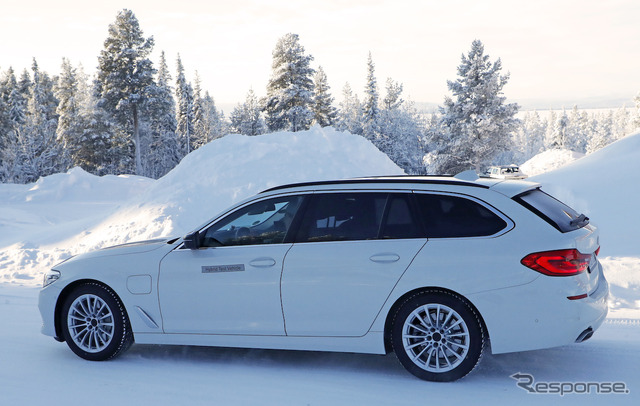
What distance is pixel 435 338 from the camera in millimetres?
4562

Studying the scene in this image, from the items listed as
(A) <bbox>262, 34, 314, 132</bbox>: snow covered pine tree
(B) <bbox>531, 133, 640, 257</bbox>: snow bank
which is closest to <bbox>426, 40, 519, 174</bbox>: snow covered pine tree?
(A) <bbox>262, 34, 314, 132</bbox>: snow covered pine tree

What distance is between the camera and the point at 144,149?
65.2 m

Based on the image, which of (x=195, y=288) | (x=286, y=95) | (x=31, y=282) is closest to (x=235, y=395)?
(x=195, y=288)

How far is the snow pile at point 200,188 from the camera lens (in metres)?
12.8

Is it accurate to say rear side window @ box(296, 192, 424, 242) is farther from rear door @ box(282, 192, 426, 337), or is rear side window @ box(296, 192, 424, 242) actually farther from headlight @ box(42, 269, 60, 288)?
headlight @ box(42, 269, 60, 288)

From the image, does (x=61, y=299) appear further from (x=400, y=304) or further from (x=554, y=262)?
(x=554, y=262)

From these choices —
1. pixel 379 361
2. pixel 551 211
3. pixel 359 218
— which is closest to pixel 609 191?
pixel 551 211

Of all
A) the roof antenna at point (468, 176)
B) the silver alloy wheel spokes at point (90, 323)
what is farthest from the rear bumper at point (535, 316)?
the silver alloy wheel spokes at point (90, 323)

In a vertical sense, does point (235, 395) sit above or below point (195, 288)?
below

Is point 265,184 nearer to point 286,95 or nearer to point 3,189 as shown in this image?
point 3,189

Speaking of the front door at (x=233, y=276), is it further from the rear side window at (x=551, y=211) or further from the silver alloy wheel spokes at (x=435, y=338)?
the rear side window at (x=551, y=211)

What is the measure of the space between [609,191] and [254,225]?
35.2 ft

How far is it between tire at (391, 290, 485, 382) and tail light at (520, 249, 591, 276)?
589mm

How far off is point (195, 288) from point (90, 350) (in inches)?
50.3
